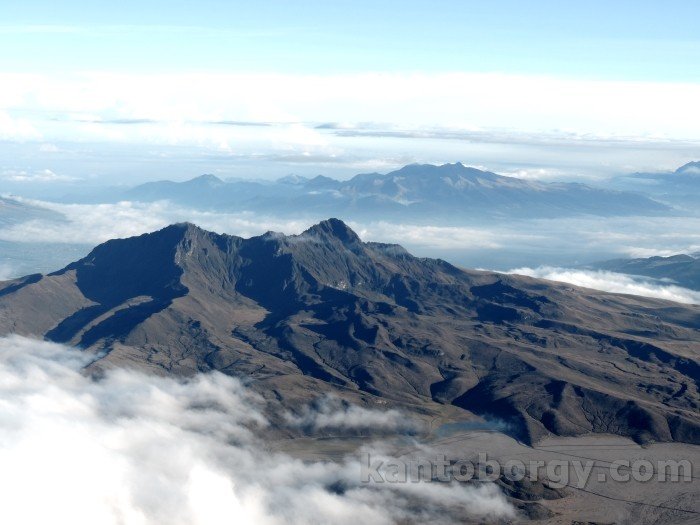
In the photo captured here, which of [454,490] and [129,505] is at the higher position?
[129,505]

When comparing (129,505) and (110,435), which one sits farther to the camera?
(110,435)

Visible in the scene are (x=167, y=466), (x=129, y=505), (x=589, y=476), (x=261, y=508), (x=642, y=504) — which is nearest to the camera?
(x=129, y=505)

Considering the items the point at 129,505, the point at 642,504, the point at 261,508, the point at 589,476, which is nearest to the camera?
the point at 129,505

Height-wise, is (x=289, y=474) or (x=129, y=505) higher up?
(x=129, y=505)

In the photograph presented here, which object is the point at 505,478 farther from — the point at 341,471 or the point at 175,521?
the point at 175,521

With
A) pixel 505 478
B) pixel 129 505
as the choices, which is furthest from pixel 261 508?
pixel 505 478

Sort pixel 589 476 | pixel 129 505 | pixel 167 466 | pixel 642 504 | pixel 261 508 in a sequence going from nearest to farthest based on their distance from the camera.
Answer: pixel 129 505 < pixel 261 508 < pixel 167 466 < pixel 642 504 < pixel 589 476

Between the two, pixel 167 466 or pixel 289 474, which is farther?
pixel 289 474

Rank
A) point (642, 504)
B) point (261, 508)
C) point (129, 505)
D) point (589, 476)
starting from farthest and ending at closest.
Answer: point (589, 476), point (642, 504), point (261, 508), point (129, 505)

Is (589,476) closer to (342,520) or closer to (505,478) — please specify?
(505,478)

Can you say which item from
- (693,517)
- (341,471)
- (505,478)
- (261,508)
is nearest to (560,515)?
(505,478)
